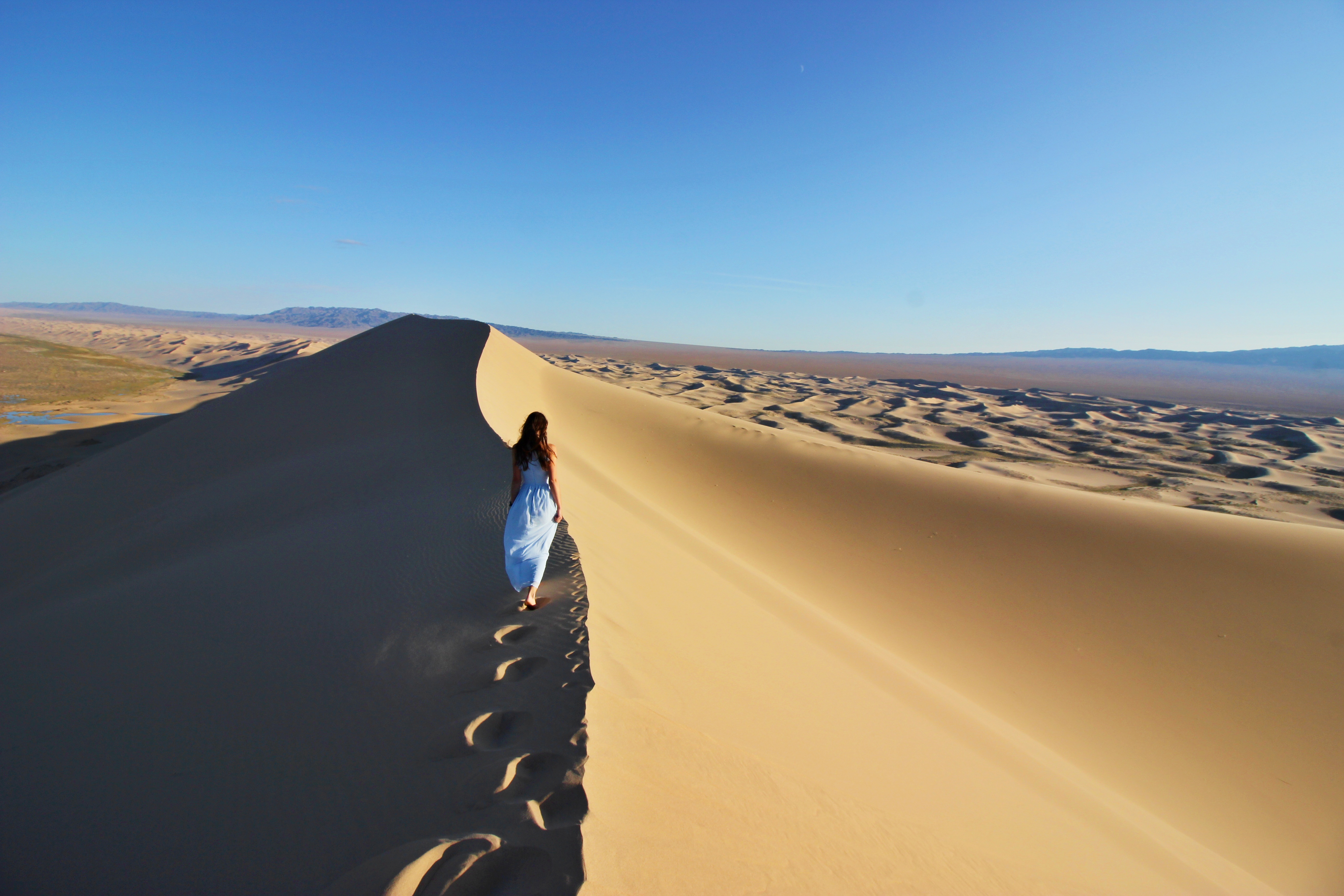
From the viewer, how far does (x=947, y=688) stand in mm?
A: 5359

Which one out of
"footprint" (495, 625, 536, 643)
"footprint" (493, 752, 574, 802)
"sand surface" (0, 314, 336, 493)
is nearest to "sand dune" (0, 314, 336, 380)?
"sand surface" (0, 314, 336, 493)

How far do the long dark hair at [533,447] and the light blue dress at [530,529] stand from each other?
0.03m

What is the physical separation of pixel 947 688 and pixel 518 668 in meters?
4.50

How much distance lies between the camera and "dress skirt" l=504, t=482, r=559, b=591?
11.1 ft

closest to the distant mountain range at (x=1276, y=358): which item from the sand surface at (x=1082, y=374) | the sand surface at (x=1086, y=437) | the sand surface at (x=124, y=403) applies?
the sand surface at (x=1082, y=374)

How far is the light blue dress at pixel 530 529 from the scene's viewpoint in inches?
133

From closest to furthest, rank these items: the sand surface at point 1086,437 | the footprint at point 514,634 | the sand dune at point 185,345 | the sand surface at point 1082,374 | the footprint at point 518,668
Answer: the footprint at point 518,668 → the footprint at point 514,634 → the sand surface at point 1086,437 → the sand dune at point 185,345 → the sand surface at point 1082,374

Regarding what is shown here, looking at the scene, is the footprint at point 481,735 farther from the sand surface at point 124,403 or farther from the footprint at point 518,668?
the sand surface at point 124,403

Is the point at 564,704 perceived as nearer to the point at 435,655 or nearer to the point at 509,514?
the point at 435,655

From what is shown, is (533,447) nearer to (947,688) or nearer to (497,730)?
(497,730)

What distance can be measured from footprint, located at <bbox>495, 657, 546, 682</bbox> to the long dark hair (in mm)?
1159

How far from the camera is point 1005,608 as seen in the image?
23.3 feet

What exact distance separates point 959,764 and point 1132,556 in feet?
21.2

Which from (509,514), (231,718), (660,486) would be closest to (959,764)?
(509,514)
